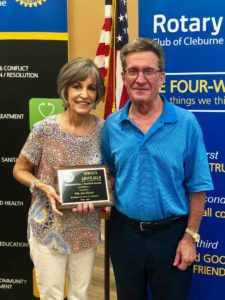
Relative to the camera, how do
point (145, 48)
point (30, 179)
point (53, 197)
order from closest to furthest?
point (145, 48), point (53, 197), point (30, 179)

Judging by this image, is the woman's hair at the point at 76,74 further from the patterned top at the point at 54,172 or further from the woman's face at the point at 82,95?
the patterned top at the point at 54,172

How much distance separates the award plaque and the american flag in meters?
0.63

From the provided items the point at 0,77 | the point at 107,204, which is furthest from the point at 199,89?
the point at 0,77

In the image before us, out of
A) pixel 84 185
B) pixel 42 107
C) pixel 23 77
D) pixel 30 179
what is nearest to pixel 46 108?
pixel 42 107

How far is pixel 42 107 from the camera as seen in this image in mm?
2463

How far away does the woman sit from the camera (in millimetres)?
1739

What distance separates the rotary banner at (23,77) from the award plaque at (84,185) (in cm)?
80

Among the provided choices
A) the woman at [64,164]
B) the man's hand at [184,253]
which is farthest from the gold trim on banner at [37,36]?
the man's hand at [184,253]

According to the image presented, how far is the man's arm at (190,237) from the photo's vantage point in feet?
5.59

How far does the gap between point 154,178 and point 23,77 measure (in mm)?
1238

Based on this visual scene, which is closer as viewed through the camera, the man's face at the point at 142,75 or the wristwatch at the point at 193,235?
the man's face at the point at 142,75

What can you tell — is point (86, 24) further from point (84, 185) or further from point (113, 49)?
point (84, 185)

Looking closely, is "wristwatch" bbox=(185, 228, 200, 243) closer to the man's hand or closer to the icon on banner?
the man's hand

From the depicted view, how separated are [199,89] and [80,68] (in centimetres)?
81
